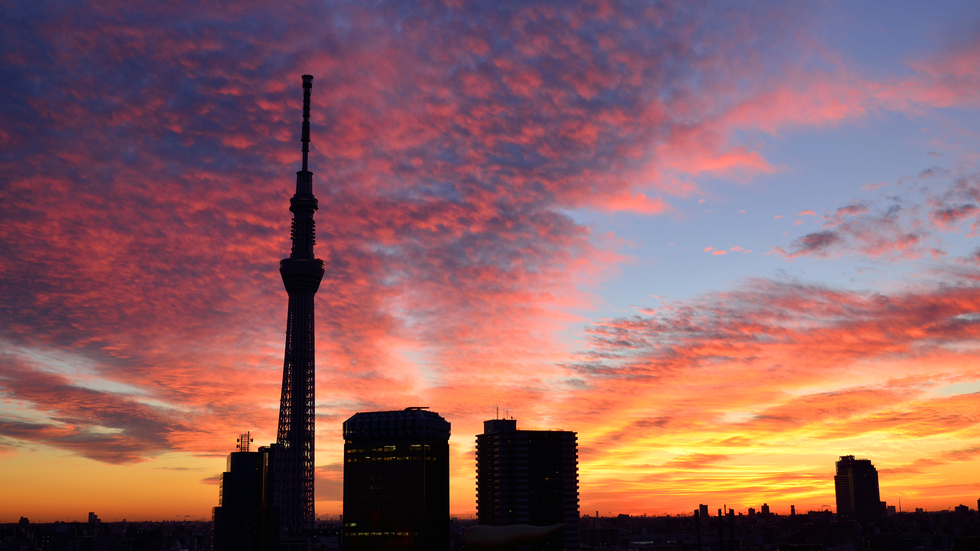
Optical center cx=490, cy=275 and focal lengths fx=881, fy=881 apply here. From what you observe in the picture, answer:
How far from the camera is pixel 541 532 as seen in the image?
8569 centimetres

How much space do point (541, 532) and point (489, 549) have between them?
6.31 metres

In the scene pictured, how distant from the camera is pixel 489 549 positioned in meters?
88.5
